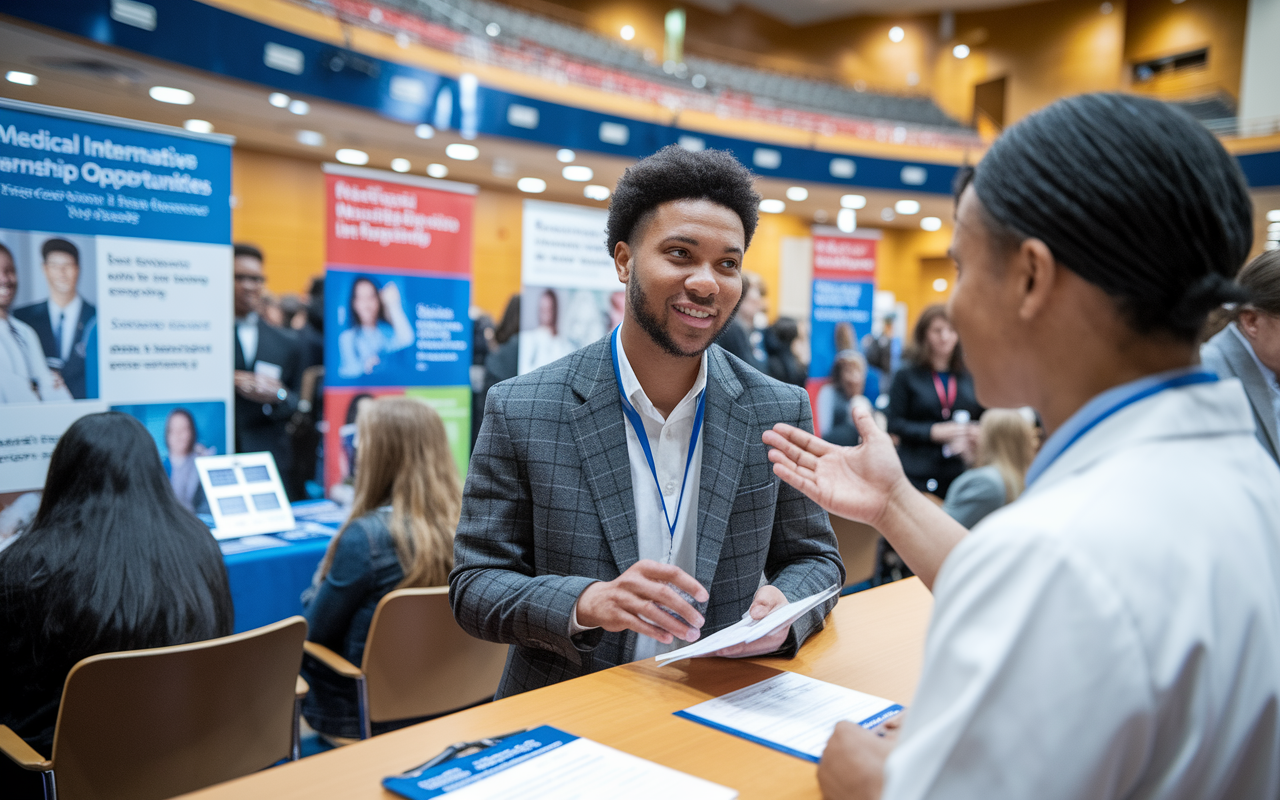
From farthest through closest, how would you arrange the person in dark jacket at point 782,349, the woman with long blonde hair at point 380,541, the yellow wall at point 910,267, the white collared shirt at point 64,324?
the yellow wall at point 910,267 → the person in dark jacket at point 782,349 → the white collared shirt at point 64,324 → the woman with long blonde hair at point 380,541

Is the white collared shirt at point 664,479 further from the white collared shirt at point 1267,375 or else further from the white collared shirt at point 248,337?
the white collared shirt at point 248,337

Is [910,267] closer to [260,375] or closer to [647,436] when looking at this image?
[260,375]

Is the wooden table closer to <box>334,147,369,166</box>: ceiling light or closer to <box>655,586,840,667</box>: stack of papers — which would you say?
<box>655,586,840,667</box>: stack of papers

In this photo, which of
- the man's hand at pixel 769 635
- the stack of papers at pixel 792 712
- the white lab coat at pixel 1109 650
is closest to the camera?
the white lab coat at pixel 1109 650

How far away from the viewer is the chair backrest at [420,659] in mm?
2389

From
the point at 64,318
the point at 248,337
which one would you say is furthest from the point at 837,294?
the point at 64,318

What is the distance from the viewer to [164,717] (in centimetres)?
187

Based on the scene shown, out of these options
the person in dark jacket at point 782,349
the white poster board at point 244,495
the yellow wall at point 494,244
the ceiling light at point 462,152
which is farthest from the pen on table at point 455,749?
the yellow wall at point 494,244

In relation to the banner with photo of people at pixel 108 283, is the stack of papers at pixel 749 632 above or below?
below

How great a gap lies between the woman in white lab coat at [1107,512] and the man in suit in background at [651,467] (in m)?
0.71

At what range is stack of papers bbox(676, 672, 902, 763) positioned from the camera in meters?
1.09

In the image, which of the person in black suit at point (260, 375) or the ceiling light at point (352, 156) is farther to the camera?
the ceiling light at point (352, 156)

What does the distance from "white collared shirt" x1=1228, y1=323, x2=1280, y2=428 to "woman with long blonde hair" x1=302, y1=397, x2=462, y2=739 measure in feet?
7.27

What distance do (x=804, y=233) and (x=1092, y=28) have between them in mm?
8114
